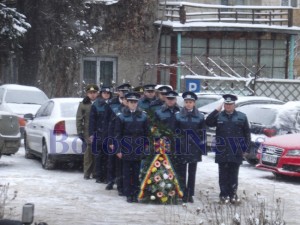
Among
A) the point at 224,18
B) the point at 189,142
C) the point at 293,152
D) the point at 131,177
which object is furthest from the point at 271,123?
the point at 224,18

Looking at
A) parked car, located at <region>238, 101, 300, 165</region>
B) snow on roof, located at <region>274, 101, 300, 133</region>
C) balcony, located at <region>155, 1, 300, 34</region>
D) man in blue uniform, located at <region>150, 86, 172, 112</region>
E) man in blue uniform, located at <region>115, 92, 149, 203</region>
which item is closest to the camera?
man in blue uniform, located at <region>115, 92, 149, 203</region>

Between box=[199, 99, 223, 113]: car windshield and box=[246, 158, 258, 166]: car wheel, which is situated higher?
box=[199, 99, 223, 113]: car windshield

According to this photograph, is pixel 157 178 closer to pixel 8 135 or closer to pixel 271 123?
pixel 8 135

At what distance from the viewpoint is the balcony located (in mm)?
35688

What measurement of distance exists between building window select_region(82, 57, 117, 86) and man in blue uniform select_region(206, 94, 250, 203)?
80.0 ft

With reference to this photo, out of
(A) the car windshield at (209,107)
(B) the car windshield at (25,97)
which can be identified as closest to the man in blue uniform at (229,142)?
(A) the car windshield at (209,107)

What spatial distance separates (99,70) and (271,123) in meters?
20.4

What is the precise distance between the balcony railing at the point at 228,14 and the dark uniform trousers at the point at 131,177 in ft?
74.4

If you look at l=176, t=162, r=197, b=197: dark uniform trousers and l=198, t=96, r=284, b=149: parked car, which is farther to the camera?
l=198, t=96, r=284, b=149: parked car

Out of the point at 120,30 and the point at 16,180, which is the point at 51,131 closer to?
the point at 16,180

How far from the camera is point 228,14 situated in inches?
1467

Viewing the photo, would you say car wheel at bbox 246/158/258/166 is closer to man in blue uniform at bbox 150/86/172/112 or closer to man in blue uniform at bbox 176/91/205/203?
man in blue uniform at bbox 150/86/172/112

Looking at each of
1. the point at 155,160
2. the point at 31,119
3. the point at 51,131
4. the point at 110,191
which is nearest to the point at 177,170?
the point at 155,160

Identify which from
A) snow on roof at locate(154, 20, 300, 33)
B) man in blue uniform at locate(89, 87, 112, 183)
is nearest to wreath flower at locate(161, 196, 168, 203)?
man in blue uniform at locate(89, 87, 112, 183)
